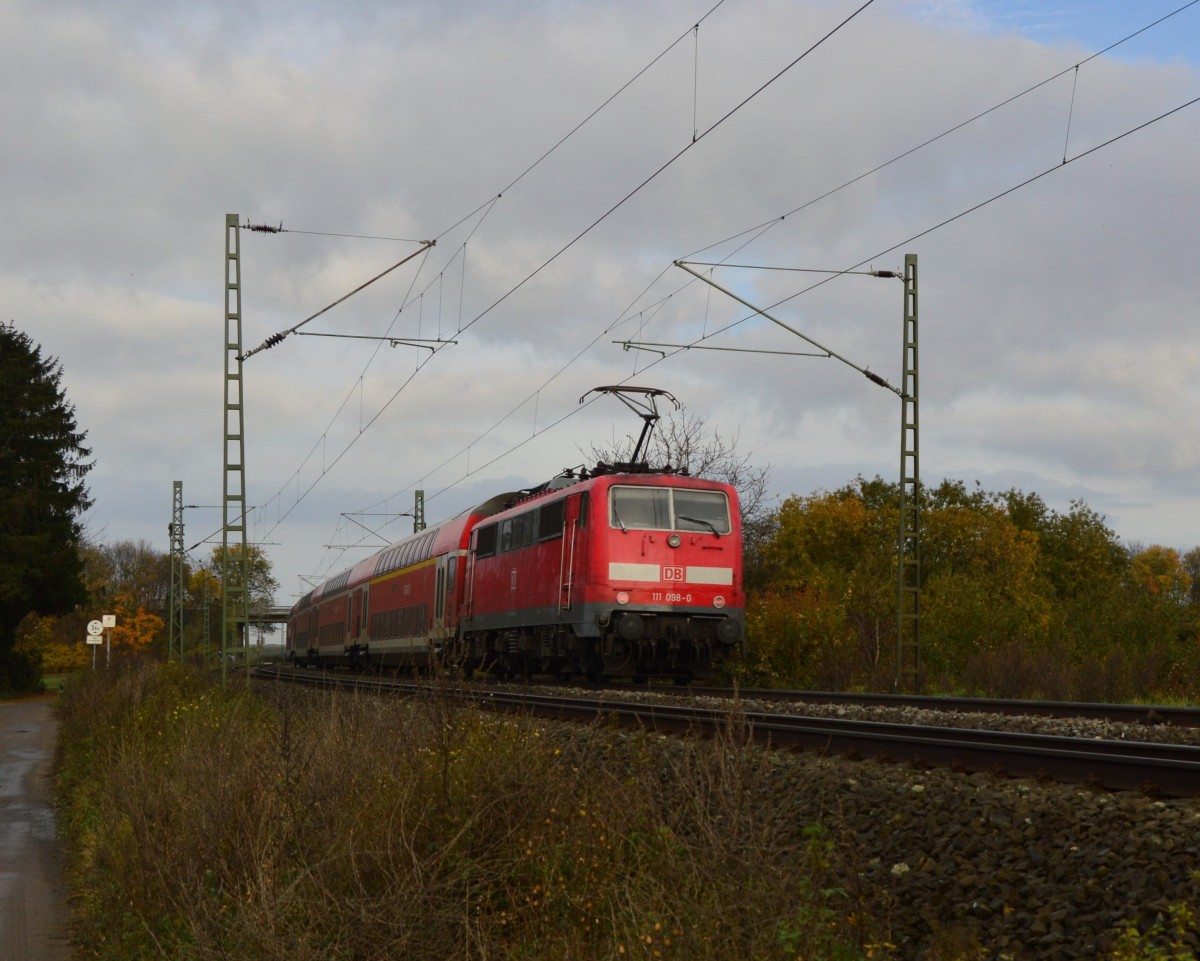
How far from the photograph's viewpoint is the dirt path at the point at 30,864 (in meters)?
12.3

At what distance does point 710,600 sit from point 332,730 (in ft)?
36.8

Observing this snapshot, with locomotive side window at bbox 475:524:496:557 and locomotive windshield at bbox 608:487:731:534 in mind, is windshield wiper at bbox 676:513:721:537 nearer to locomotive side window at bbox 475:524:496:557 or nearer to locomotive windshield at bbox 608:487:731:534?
locomotive windshield at bbox 608:487:731:534

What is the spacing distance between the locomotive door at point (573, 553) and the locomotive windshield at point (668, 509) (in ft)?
1.67

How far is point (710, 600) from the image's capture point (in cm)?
2147

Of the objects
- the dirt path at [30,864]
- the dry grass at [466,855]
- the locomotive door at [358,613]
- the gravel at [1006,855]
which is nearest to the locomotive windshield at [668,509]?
the dirt path at [30,864]

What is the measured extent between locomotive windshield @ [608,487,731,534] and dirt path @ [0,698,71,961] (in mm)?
8855

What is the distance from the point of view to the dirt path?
12.3m

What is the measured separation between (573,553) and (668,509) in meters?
1.59

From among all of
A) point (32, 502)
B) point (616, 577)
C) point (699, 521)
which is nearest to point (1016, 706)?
point (616, 577)

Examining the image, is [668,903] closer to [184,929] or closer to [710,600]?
[184,929]

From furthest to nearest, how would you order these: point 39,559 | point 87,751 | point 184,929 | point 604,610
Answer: point 39,559 → point 87,751 → point 604,610 → point 184,929

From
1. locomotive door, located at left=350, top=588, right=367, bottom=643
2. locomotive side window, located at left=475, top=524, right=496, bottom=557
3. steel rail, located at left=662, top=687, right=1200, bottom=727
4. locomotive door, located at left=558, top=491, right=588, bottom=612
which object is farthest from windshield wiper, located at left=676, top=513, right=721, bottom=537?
locomotive door, located at left=350, top=588, right=367, bottom=643

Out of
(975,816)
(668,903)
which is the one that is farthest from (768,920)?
(975,816)

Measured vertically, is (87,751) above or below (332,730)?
below
